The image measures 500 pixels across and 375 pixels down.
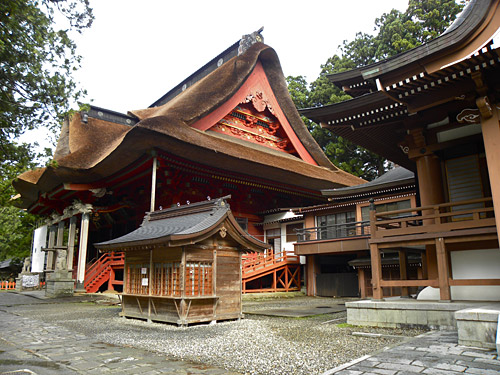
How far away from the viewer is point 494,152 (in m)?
5.82

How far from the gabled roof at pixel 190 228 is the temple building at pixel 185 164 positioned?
7.27ft

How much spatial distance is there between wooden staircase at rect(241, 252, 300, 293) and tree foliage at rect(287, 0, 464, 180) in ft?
38.4

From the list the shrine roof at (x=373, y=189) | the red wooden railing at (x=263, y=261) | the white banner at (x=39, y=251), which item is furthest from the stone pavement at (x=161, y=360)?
the white banner at (x=39, y=251)

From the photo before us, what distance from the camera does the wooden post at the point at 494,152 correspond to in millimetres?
5762

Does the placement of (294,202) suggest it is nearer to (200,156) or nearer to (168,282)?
(200,156)

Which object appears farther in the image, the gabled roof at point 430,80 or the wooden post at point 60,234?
the wooden post at point 60,234

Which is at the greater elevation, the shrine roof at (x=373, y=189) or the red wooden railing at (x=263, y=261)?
the shrine roof at (x=373, y=189)

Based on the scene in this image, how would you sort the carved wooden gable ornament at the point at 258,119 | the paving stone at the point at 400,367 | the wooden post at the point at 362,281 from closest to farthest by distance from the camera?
the paving stone at the point at 400,367, the wooden post at the point at 362,281, the carved wooden gable ornament at the point at 258,119

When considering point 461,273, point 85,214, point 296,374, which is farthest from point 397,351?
point 85,214

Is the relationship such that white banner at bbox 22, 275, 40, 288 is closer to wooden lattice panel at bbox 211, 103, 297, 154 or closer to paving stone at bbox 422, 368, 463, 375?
wooden lattice panel at bbox 211, 103, 297, 154

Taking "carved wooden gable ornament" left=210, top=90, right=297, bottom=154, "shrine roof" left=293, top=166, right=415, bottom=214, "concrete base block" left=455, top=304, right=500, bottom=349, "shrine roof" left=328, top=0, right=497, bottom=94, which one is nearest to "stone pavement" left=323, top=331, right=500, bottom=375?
"concrete base block" left=455, top=304, right=500, bottom=349

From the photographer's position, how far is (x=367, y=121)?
27.1 ft

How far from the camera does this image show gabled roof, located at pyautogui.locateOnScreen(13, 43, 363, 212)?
42.0 feet

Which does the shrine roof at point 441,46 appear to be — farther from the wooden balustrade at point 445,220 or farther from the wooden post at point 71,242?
the wooden post at point 71,242
